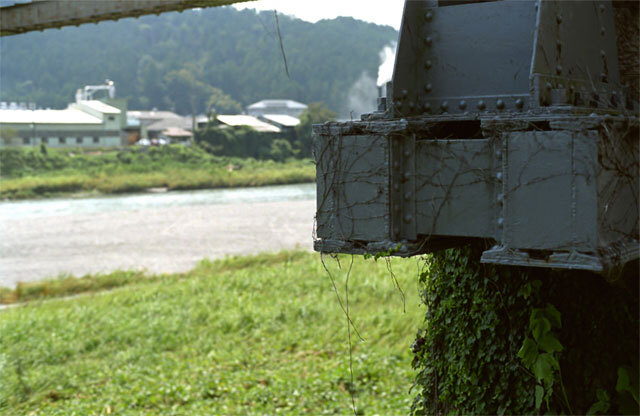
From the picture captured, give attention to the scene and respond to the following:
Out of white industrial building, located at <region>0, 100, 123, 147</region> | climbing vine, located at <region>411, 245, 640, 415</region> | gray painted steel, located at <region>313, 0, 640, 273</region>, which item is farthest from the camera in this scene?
white industrial building, located at <region>0, 100, 123, 147</region>

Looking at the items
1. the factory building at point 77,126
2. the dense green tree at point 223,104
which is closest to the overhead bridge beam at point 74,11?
the factory building at point 77,126

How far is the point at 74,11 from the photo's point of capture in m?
5.69

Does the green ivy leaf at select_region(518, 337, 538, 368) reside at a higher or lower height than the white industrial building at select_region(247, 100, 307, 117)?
lower

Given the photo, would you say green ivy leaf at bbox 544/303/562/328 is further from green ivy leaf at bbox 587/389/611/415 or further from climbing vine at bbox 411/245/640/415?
green ivy leaf at bbox 587/389/611/415

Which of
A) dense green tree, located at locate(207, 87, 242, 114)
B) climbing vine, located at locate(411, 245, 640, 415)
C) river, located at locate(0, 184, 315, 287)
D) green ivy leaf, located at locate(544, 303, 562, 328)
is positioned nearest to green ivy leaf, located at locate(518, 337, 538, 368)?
climbing vine, located at locate(411, 245, 640, 415)

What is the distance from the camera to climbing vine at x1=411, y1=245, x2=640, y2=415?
3467 mm

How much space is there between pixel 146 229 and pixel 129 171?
A: 13151 millimetres

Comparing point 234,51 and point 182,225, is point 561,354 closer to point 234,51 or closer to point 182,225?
point 182,225

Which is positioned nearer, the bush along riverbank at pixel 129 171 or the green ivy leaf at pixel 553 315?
the green ivy leaf at pixel 553 315

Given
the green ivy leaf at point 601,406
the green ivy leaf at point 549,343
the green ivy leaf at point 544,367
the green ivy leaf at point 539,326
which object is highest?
the green ivy leaf at point 539,326

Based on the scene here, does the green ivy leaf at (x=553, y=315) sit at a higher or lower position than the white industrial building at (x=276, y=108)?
lower

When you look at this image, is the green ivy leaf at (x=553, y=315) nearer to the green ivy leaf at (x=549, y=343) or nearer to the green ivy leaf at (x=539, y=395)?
the green ivy leaf at (x=549, y=343)

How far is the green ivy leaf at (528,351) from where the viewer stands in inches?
134

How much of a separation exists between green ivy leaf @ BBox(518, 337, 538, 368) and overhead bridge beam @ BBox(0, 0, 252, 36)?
319cm
